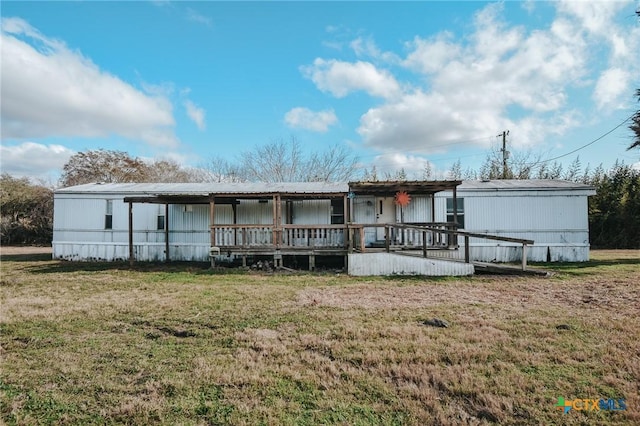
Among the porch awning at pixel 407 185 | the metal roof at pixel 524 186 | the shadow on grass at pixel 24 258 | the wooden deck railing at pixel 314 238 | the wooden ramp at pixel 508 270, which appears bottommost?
the wooden ramp at pixel 508 270

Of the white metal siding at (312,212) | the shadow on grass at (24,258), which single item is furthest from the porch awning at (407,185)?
the shadow on grass at (24,258)

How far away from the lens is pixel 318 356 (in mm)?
4141

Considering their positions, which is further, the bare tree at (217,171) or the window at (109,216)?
the bare tree at (217,171)

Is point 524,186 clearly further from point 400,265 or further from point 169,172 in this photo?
point 169,172

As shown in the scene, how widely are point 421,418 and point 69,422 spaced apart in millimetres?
2909

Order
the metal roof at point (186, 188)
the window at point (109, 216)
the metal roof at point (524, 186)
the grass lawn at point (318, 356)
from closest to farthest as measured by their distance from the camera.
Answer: the grass lawn at point (318, 356)
the metal roof at point (524, 186)
the metal roof at point (186, 188)
the window at point (109, 216)

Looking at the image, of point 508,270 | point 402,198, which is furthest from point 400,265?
point 402,198

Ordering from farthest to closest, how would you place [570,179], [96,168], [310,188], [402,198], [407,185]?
[96,168], [570,179], [310,188], [402,198], [407,185]

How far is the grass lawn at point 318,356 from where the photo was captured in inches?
117

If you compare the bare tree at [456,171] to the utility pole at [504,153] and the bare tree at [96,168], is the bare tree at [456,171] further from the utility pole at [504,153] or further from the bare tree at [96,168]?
the bare tree at [96,168]

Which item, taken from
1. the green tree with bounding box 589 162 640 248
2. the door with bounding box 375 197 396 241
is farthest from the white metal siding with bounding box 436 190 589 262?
the green tree with bounding box 589 162 640 248

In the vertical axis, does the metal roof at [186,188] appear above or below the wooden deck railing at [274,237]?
above

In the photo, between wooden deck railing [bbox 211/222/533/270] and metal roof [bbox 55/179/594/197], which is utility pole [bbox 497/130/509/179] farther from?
wooden deck railing [bbox 211/222/533/270]

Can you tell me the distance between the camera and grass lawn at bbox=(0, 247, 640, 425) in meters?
2.98
